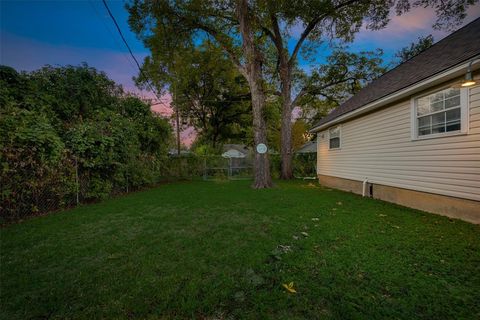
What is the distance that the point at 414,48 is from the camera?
48.7 feet

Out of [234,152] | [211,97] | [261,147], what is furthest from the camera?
[234,152]

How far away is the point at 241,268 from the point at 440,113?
523 centimetres

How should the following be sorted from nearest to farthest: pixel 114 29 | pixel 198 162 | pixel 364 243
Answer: pixel 364 243
pixel 114 29
pixel 198 162

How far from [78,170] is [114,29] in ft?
19.9

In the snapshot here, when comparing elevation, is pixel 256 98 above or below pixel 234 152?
above

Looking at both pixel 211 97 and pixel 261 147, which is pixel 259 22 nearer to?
pixel 261 147

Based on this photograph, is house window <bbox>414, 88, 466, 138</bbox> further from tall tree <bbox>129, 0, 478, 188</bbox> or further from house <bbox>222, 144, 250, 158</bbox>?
house <bbox>222, 144, 250, 158</bbox>

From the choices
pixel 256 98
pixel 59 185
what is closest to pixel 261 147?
pixel 256 98

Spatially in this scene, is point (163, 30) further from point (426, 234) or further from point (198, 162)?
point (426, 234)

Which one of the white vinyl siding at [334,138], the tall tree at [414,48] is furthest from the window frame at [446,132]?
the tall tree at [414,48]

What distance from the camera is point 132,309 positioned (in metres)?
1.72

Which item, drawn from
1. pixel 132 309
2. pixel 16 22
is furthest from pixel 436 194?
pixel 16 22

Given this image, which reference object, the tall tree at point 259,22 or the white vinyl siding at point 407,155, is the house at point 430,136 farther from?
the tall tree at point 259,22

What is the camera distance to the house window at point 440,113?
13.3 feet
